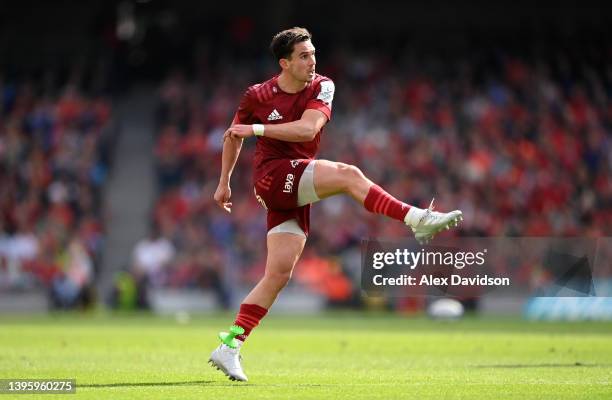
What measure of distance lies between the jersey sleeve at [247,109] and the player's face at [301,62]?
0.41m

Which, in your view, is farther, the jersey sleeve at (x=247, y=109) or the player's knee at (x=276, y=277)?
the jersey sleeve at (x=247, y=109)

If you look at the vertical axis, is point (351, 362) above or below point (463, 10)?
below

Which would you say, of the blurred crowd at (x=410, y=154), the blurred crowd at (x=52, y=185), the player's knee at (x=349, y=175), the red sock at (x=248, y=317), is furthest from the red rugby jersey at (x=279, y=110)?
the blurred crowd at (x=52, y=185)

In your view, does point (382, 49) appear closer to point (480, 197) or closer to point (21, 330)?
point (480, 197)

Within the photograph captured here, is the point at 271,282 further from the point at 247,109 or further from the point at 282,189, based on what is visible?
the point at 247,109

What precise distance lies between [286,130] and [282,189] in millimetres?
483

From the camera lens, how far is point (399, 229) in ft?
89.3

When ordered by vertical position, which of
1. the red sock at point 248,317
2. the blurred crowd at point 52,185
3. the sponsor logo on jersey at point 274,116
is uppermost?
the blurred crowd at point 52,185

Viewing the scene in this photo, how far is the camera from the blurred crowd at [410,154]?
27203mm

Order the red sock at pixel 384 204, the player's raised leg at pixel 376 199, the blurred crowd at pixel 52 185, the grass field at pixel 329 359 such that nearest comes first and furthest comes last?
the grass field at pixel 329 359, the player's raised leg at pixel 376 199, the red sock at pixel 384 204, the blurred crowd at pixel 52 185

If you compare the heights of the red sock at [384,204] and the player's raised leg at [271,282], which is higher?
the red sock at [384,204]

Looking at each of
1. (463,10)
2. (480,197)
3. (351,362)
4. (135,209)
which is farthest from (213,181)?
(351,362)

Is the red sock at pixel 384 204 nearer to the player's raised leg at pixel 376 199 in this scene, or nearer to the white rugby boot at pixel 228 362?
the player's raised leg at pixel 376 199

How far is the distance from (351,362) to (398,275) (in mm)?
1397
